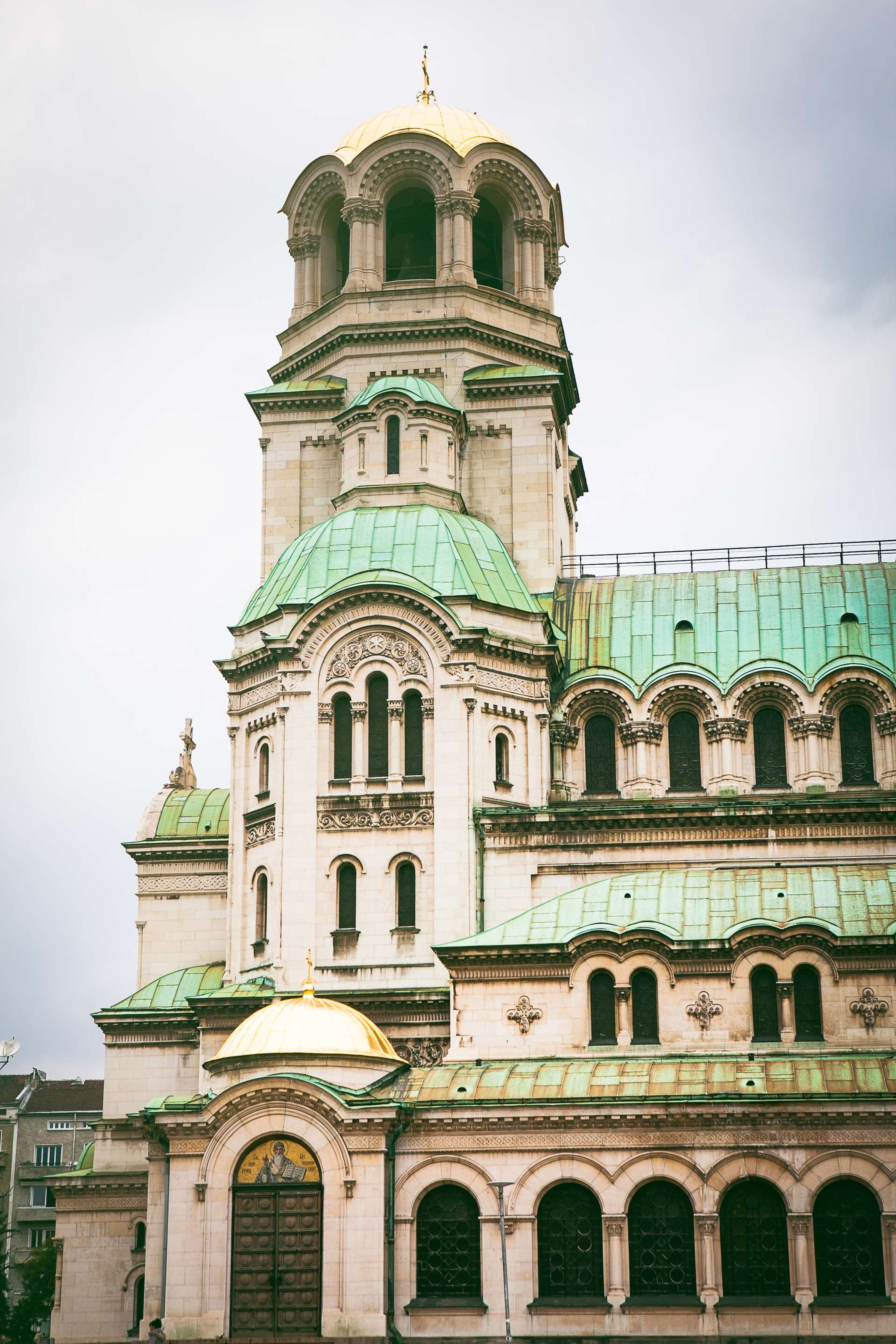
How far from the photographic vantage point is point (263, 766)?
5956cm

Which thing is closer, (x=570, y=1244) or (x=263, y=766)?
(x=570, y=1244)

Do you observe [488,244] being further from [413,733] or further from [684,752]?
[413,733]

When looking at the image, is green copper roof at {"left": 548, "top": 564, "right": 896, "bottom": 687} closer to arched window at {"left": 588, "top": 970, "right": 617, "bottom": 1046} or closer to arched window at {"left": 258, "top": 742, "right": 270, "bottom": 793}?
arched window at {"left": 258, "top": 742, "right": 270, "bottom": 793}

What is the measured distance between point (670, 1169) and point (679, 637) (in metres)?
20.3

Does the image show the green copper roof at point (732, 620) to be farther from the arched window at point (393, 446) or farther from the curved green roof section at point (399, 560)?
the arched window at point (393, 446)

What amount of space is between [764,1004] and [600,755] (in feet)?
40.4

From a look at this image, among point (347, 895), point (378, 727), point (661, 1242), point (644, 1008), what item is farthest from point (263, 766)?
point (661, 1242)

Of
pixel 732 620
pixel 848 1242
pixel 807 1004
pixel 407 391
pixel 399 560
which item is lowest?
pixel 848 1242

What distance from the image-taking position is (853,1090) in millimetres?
46812

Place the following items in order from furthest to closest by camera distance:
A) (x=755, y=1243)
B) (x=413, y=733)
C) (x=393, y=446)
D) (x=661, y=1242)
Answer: (x=393, y=446), (x=413, y=733), (x=661, y=1242), (x=755, y=1243)

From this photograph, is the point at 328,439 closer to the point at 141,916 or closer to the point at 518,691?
the point at 518,691

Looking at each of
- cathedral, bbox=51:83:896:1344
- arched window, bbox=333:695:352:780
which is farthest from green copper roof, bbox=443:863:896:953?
arched window, bbox=333:695:352:780

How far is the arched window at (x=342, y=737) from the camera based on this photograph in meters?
58.1

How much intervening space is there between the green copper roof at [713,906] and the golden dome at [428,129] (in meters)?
27.2
